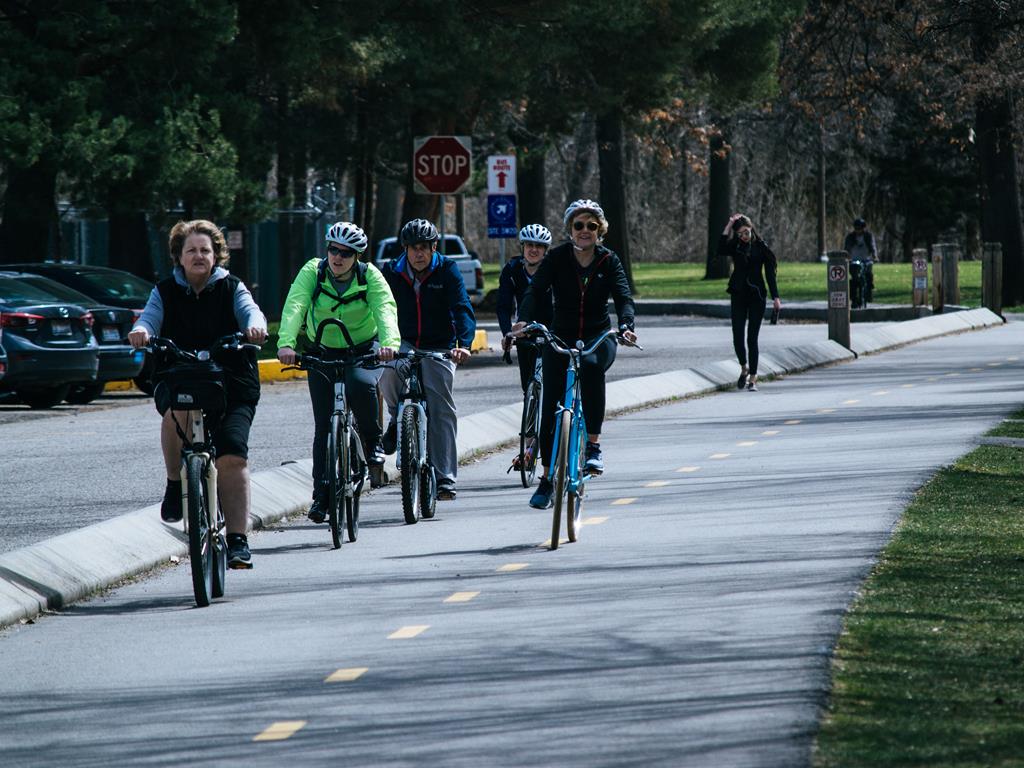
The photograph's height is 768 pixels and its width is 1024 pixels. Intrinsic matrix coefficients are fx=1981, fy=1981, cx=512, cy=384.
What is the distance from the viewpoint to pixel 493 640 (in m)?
7.88

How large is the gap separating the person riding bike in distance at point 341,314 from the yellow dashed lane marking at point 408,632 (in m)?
2.96

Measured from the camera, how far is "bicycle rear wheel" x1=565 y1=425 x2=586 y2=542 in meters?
10.7

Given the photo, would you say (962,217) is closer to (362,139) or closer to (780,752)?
(362,139)

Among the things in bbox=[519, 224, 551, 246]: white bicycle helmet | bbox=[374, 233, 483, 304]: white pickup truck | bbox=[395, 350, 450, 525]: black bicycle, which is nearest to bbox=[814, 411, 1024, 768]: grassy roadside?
bbox=[395, 350, 450, 525]: black bicycle

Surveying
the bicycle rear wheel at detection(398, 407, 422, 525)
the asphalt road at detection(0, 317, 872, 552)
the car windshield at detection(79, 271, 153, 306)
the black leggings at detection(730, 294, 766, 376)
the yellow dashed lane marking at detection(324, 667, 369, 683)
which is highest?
the car windshield at detection(79, 271, 153, 306)

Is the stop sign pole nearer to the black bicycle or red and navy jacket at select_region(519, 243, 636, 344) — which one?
the black bicycle

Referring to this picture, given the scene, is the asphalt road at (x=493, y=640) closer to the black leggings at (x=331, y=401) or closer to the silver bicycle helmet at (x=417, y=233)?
the black leggings at (x=331, y=401)

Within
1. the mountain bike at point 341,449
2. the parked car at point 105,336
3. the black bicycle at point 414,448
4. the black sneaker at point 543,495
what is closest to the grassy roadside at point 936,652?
the black sneaker at point 543,495

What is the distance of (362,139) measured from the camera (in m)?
45.0

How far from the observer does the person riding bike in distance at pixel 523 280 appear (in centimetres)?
1423

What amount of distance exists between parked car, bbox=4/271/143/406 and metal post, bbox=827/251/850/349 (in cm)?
971

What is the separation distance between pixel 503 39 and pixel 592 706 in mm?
26353

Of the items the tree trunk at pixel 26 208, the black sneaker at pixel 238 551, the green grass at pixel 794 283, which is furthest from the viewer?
the green grass at pixel 794 283

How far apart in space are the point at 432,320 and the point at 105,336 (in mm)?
10098
